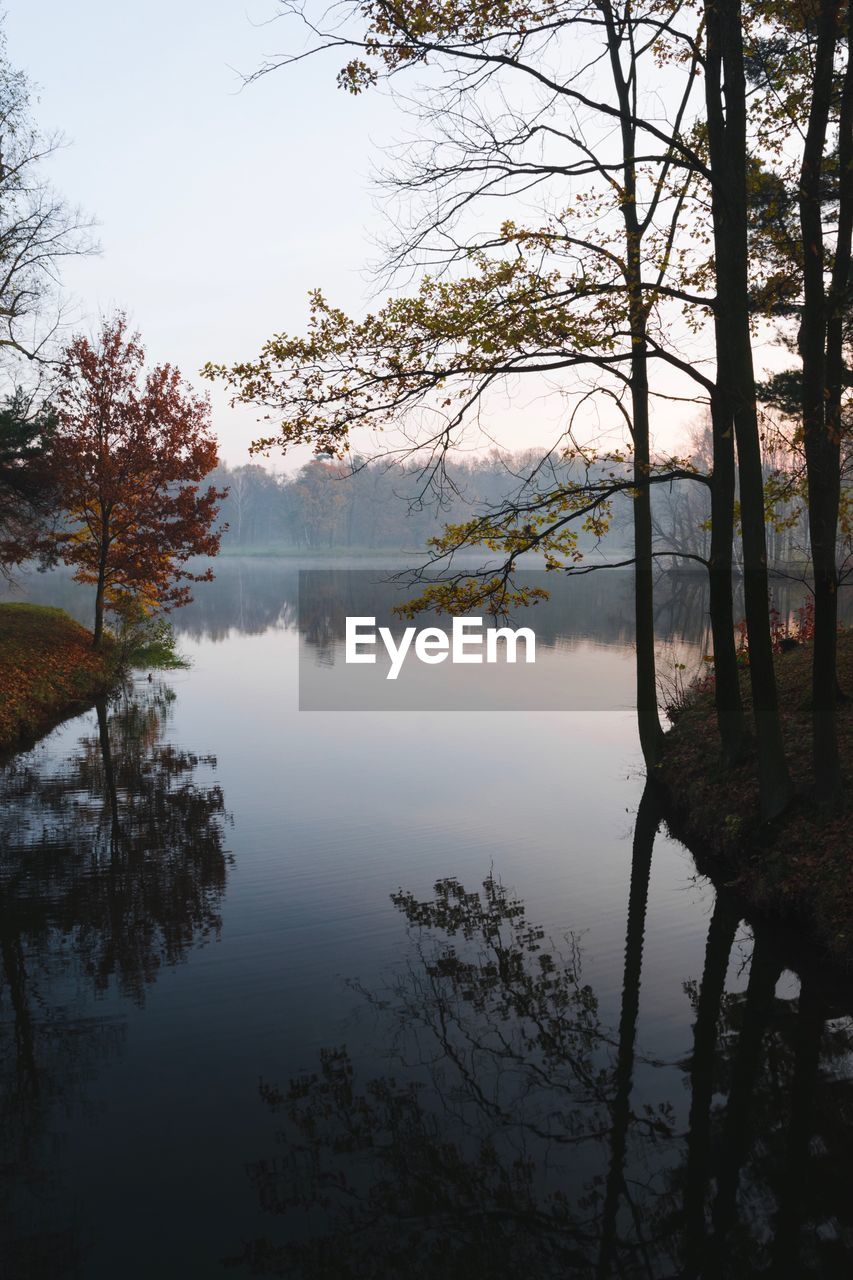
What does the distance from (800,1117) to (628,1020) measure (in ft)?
6.03

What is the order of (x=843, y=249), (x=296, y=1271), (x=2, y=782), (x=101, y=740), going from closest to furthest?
(x=296, y=1271) → (x=843, y=249) → (x=2, y=782) → (x=101, y=740)

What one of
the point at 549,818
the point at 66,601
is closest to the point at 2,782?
the point at 549,818

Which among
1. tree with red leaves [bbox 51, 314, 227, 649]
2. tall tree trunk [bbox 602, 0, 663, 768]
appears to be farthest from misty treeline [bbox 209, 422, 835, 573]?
tall tree trunk [bbox 602, 0, 663, 768]

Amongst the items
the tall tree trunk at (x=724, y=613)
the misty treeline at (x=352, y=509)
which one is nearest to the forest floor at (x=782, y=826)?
the tall tree trunk at (x=724, y=613)

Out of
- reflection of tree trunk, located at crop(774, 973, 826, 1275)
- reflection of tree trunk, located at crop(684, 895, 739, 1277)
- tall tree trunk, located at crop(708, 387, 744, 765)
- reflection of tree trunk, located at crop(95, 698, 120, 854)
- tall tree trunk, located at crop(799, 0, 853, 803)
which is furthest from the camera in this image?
reflection of tree trunk, located at crop(95, 698, 120, 854)

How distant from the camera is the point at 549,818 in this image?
50.6ft

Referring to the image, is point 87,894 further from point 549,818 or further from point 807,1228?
point 807,1228

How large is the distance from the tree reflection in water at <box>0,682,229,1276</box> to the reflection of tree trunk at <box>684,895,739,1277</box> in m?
3.62

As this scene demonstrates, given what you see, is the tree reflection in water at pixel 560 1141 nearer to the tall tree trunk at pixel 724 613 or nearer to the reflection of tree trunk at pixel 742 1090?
the reflection of tree trunk at pixel 742 1090

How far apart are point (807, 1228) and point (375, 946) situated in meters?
5.23

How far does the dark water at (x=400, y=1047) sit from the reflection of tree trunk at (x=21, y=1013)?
0.10 ft

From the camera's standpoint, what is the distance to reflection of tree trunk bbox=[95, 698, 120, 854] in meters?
14.5

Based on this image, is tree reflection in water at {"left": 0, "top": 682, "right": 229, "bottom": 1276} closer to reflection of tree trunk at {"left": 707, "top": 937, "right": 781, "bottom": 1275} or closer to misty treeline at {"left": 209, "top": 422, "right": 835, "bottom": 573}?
reflection of tree trunk at {"left": 707, "top": 937, "right": 781, "bottom": 1275}

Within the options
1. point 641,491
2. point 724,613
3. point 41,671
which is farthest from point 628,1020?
point 41,671
